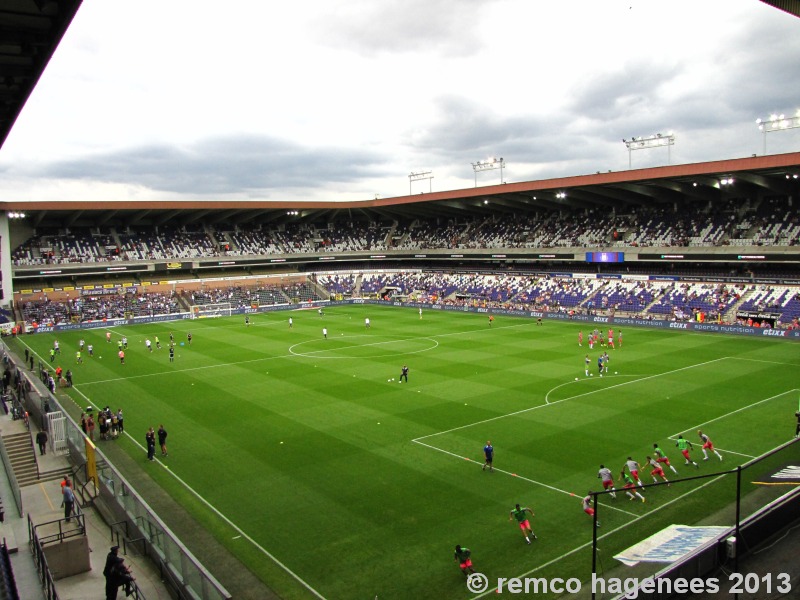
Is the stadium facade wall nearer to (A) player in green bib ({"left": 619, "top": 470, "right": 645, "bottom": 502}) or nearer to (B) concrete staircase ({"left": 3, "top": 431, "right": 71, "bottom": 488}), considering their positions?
(A) player in green bib ({"left": 619, "top": 470, "right": 645, "bottom": 502})

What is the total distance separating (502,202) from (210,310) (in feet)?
128

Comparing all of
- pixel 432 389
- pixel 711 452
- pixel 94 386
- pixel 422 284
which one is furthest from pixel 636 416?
pixel 422 284

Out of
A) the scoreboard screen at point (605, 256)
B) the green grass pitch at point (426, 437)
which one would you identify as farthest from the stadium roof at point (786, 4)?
the scoreboard screen at point (605, 256)

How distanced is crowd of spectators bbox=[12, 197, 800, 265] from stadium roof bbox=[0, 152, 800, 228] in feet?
3.82

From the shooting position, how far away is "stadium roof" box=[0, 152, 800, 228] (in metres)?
Result: 53.7

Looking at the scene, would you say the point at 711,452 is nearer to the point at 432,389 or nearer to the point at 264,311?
the point at 432,389

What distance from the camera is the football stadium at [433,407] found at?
1368 cm

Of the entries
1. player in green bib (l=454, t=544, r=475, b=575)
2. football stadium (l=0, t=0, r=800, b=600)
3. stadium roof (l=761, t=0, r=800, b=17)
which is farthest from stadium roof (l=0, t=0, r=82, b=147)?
player in green bib (l=454, t=544, r=475, b=575)

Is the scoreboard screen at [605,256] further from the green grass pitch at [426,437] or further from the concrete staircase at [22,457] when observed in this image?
the concrete staircase at [22,457]

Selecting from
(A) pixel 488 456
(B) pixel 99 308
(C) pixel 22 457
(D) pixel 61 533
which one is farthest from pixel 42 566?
(B) pixel 99 308

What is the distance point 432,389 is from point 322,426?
Answer: 311 inches

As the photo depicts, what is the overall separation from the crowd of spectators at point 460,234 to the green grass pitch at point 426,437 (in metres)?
17.7

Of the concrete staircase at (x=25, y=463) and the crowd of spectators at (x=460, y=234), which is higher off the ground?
the crowd of spectators at (x=460, y=234)

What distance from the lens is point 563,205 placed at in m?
76.1
